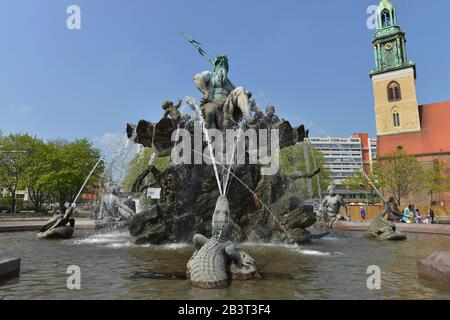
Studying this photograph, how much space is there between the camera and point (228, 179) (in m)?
10.7

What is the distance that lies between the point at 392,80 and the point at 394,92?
2.28 meters

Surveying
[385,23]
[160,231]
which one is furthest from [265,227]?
[385,23]

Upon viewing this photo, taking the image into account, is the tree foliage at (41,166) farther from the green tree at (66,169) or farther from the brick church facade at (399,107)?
the brick church facade at (399,107)

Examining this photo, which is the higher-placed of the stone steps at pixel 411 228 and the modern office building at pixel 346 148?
the modern office building at pixel 346 148

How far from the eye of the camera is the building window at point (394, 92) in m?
60.7

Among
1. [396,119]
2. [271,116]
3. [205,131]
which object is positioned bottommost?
[205,131]

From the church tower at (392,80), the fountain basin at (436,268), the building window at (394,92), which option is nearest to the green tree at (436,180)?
the church tower at (392,80)

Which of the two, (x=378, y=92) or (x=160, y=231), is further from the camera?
(x=378, y=92)

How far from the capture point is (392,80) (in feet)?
201

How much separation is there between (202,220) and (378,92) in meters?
61.9

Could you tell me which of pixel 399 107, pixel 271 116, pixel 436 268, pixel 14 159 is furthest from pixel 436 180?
pixel 14 159

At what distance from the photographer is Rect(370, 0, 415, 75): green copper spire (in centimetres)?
6081

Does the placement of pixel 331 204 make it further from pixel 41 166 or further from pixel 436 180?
pixel 436 180
